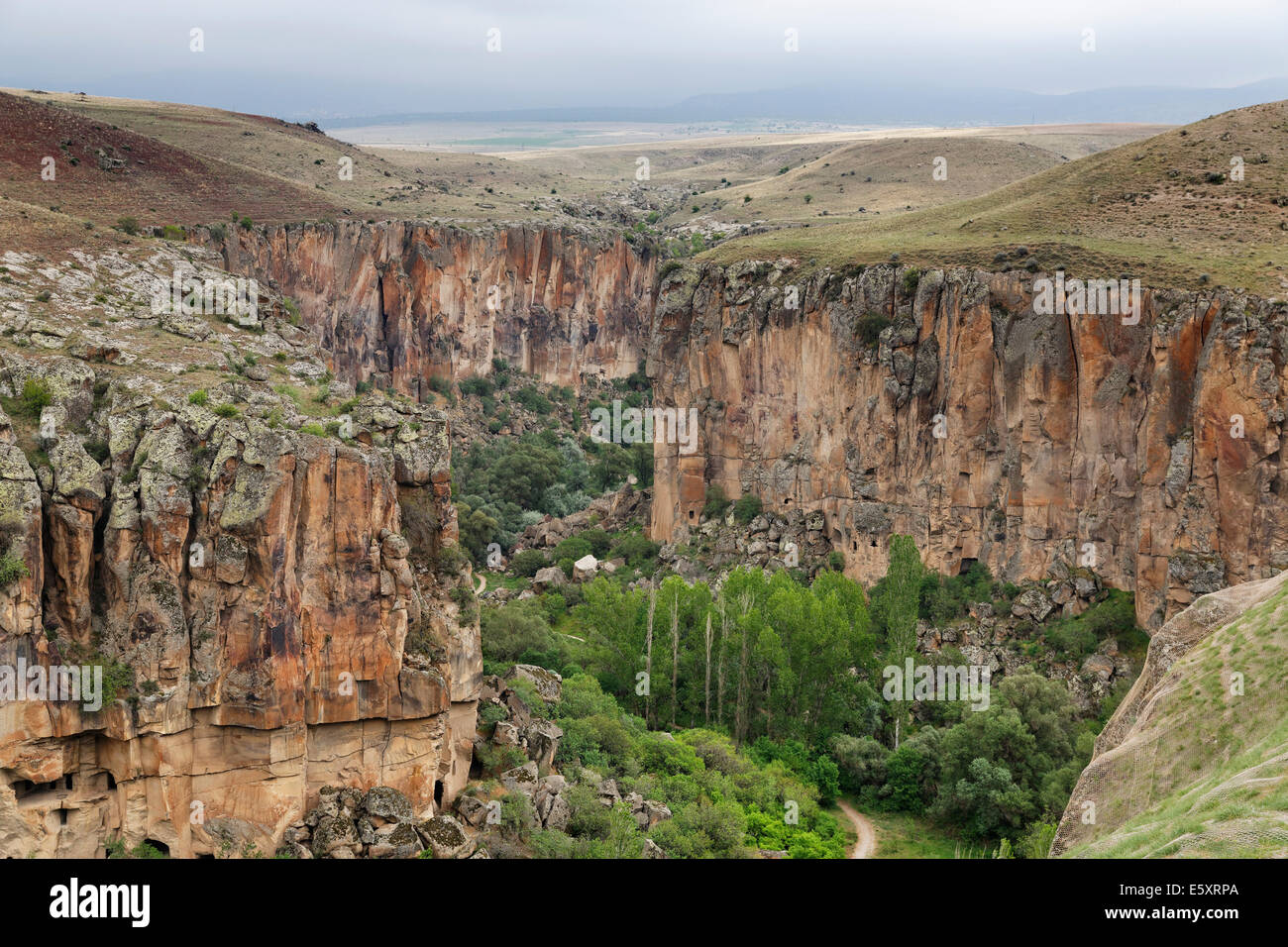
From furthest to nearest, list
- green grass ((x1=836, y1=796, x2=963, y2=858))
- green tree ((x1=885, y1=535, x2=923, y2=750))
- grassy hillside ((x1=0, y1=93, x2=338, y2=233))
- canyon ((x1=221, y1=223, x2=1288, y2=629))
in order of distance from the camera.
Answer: grassy hillside ((x1=0, y1=93, x2=338, y2=233))
green tree ((x1=885, y1=535, x2=923, y2=750))
canyon ((x1=221, y1=223, x2=1288, y2=629))
green grass ((x1=836, y1=796, x2=963, y2=858))

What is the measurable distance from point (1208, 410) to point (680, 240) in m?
83.9

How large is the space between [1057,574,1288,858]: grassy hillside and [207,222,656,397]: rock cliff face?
6720cm

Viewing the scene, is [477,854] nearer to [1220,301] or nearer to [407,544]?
[407,544]

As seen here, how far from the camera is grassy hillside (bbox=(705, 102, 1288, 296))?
189 ft

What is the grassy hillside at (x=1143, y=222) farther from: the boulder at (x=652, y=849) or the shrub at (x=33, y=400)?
the shrub at (x=33, y=400)

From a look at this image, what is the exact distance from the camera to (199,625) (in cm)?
2888

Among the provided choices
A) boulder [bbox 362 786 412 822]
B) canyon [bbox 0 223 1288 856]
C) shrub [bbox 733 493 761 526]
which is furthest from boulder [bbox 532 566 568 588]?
boulder [bbox 362 786 412 822]

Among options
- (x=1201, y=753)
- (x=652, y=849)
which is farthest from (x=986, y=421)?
(x=1201, y=753)

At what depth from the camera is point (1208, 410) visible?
5066 cm

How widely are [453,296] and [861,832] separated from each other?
69189 millimetres

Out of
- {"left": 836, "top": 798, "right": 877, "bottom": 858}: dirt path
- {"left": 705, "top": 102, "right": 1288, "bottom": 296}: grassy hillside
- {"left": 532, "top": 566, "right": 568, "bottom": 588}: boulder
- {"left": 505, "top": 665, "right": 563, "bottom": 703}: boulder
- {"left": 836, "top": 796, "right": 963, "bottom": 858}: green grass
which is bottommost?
{"left": 836, "top": 796, "right": 963, "bottom": 858}: green grass

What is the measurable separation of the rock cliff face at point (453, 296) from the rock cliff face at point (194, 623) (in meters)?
55.6

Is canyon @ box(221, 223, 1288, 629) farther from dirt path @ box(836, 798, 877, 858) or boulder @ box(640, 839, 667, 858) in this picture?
boulder @ box(640, 839, 667, 858)

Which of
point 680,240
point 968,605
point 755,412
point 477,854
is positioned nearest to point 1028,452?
point 968,605
